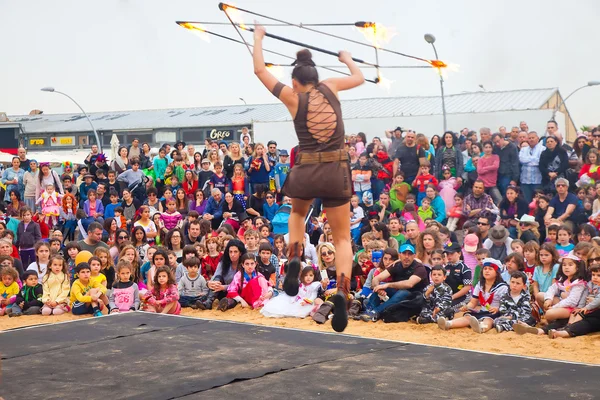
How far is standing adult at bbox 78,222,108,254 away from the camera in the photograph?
10.6 meters

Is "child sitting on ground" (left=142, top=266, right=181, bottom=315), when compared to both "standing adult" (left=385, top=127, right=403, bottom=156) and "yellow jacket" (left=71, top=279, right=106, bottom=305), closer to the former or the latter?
"yellow jacket" (left=71, top=279, right=106, bottom=305)

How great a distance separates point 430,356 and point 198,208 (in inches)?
269

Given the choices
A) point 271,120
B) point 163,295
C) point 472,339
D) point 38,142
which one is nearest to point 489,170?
point 472,339

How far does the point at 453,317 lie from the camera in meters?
8.45

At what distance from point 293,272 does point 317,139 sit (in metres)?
0.84

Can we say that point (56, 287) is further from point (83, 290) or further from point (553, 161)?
point (553, 161)

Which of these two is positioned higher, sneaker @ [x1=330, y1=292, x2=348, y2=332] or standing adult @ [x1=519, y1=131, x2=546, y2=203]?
standing adult @ [x1=519, y1=131, x2=546, y2=203]

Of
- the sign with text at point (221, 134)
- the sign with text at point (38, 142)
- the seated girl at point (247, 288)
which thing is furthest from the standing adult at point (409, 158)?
the sign with text at point (38, 142)

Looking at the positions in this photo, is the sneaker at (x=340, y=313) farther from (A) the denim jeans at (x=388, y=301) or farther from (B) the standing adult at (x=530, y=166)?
(B) the standing adult at (x=530, y=166)

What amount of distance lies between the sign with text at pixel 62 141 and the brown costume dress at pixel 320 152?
32.5 metres

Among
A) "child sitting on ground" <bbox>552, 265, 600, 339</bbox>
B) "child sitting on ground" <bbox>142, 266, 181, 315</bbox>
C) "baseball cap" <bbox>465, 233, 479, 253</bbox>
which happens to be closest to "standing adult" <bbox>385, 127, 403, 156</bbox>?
"baseball cap" <bbox>465, 233, 479, 253</bbox>

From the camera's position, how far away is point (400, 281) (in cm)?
859

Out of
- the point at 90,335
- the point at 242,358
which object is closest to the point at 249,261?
the point at 90,335

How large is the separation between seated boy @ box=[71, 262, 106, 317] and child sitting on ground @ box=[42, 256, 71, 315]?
0.72 ft
